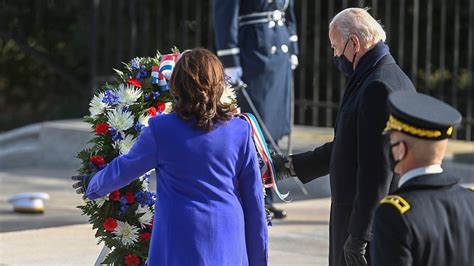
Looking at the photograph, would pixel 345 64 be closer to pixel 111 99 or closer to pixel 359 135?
pixel 359 135

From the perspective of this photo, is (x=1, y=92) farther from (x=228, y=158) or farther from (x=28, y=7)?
(x=228, y=158)

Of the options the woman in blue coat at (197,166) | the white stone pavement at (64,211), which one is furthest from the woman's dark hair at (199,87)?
the white stone pavement at (64,211)

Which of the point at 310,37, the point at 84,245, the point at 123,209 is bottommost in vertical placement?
the point at 84,245

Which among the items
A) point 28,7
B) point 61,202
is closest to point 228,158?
point 61,202

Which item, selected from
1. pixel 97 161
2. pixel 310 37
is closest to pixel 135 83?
pixel 97 161

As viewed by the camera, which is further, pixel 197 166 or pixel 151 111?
pixel 151 111

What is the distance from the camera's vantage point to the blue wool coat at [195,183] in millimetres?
3971

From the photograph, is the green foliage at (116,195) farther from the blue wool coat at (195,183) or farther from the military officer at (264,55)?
the military officer at (264,55)

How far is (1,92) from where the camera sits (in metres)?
18.3

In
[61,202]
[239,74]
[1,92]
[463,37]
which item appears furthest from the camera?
[1,92]

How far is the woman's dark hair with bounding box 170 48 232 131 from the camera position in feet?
12.9

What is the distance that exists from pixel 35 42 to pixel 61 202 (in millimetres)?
7679

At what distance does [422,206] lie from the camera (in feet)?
9.87

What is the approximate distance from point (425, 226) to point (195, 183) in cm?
120
